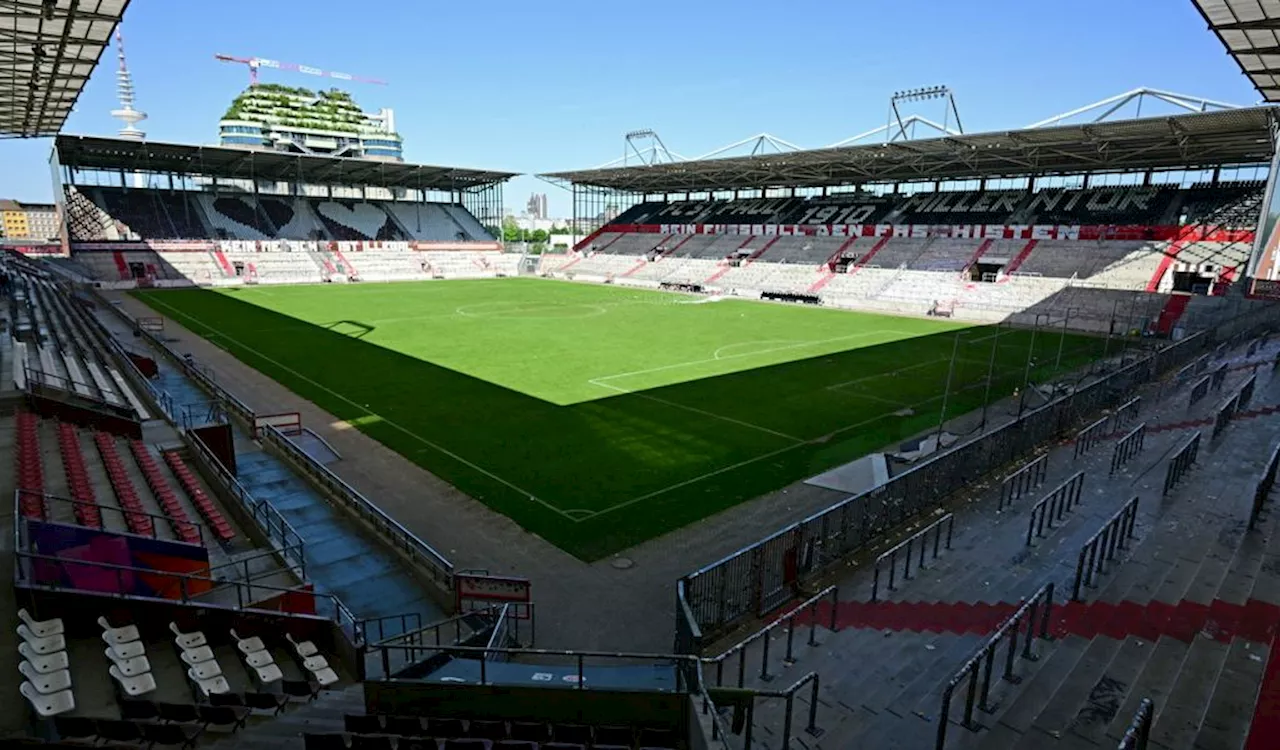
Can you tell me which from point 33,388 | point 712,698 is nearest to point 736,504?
point 712,698

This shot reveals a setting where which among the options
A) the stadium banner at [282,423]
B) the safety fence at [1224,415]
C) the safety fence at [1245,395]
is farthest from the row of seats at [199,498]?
the safety fence at [1245,395]

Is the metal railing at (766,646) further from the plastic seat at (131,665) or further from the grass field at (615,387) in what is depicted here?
the plastic seat at (131,665)

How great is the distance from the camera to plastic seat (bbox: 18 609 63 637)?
7660 mm

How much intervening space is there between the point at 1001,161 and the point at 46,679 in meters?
63.1

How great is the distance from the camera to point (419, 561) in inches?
467

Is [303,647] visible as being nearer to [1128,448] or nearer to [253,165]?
[1128,448]

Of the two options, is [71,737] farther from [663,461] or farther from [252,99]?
[252,99]

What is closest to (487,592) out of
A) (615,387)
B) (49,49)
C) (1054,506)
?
(1054,506)

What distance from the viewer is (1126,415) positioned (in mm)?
18562

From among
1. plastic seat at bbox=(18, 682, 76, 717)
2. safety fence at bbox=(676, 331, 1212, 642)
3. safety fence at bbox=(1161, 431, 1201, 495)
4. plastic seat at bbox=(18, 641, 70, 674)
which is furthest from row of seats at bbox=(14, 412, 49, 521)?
safety fence at bbox=(1161, 431, 1201, 495)

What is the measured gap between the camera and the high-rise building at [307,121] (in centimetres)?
12625

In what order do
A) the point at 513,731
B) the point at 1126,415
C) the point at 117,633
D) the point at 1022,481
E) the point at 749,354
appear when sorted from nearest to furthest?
1. the point at 513,731
2. the point at 117,633
3. the point at 1022,481
4. the point at 1126,415
5. the point at 749,354

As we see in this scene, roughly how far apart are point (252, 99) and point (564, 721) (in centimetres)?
16833

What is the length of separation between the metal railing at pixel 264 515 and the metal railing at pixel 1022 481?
1263 centimetres
